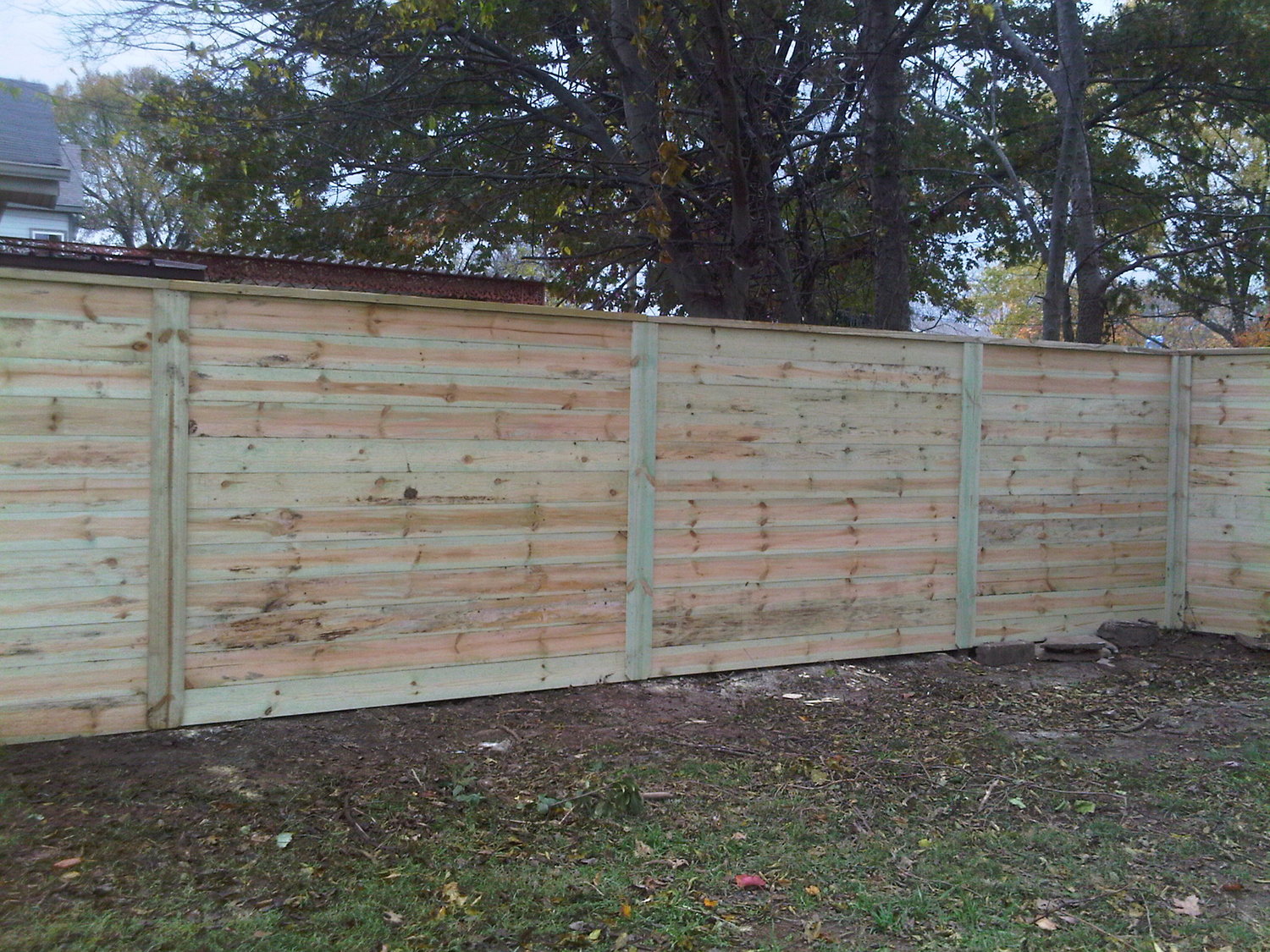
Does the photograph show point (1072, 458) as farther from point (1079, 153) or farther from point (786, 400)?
point (1079, 153)

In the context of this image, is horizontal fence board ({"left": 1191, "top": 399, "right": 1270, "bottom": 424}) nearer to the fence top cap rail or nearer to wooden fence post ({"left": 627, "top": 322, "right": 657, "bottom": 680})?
the fence top cap rail

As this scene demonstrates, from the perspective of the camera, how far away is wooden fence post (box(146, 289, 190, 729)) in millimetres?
4219

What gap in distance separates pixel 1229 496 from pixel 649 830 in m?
5.14

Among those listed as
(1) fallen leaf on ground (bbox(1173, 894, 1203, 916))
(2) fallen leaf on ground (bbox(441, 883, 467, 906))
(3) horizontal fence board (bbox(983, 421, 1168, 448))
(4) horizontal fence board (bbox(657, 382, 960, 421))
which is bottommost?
(1) fallen leaf on ground (bbox(1173, 894, 1203, 916))

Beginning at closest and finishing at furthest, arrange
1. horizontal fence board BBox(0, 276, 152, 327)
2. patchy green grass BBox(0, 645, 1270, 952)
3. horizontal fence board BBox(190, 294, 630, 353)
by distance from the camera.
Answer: patchy green grass BBox(0, 645, 1270, 952) < horizontal fence board BBox(0, 276, 152, 327) < horizontal fence board BBox(190, 294, 630, 353)

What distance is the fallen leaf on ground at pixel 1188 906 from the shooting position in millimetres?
3068

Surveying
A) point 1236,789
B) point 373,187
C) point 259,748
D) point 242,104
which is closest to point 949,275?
point 373,187

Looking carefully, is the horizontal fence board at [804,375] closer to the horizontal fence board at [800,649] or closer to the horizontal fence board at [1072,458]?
the horizontal fence board at [1072,458]

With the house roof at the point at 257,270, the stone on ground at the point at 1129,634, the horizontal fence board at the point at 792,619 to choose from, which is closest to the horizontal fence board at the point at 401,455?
the horizontal fence board at the point at 792,619

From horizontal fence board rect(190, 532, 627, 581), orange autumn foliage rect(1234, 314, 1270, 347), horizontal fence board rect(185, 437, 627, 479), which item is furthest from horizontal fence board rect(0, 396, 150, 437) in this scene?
orange autumn foliage rect(1234, 314, 1270, 347)

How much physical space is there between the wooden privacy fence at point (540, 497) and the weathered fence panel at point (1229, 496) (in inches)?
0.7

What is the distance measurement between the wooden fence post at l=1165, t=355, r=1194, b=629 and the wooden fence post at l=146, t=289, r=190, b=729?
6.16m

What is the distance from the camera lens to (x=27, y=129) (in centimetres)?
870

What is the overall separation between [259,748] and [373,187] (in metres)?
6.72
